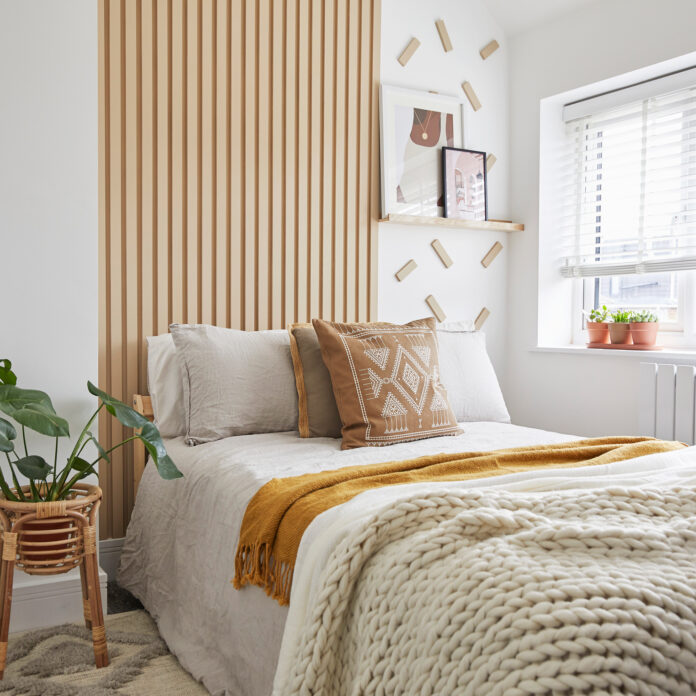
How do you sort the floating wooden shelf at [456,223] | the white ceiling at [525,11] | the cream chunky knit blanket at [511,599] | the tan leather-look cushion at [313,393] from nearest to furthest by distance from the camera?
the cream chunky knit blanket at [511,599], the tan leather-look cushion at [313,393], the floating wooden shelf at [456,223], the white ceiling at [525,11]

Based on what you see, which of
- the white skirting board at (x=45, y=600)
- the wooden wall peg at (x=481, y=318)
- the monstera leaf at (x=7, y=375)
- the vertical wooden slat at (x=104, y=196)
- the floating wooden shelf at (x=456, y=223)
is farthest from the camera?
the wooden wall peg at (x=481, y=318)

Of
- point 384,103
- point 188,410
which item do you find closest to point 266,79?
point 384,103

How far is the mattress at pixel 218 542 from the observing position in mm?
1593

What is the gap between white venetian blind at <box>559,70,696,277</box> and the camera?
9.53 ft

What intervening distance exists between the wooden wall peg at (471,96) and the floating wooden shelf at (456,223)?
0.56 metres

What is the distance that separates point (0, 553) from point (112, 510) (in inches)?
29.5

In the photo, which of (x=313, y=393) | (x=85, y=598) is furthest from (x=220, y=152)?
(x=85, y=598)

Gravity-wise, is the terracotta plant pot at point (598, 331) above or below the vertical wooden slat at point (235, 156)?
below

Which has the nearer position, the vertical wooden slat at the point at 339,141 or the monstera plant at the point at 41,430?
the monstera plant at the point at 41,430

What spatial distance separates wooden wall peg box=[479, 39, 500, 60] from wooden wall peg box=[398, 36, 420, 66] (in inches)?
15.2

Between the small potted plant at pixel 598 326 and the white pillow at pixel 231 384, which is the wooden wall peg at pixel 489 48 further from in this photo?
the white pillow at pixel 231 384

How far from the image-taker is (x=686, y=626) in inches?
34.8

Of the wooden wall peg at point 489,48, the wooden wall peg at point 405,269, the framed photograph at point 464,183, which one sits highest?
the wooden wall peg at point 489,48

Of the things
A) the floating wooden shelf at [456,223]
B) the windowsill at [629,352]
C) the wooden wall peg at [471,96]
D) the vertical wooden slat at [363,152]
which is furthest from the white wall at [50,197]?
the windowsill at [629,352]
